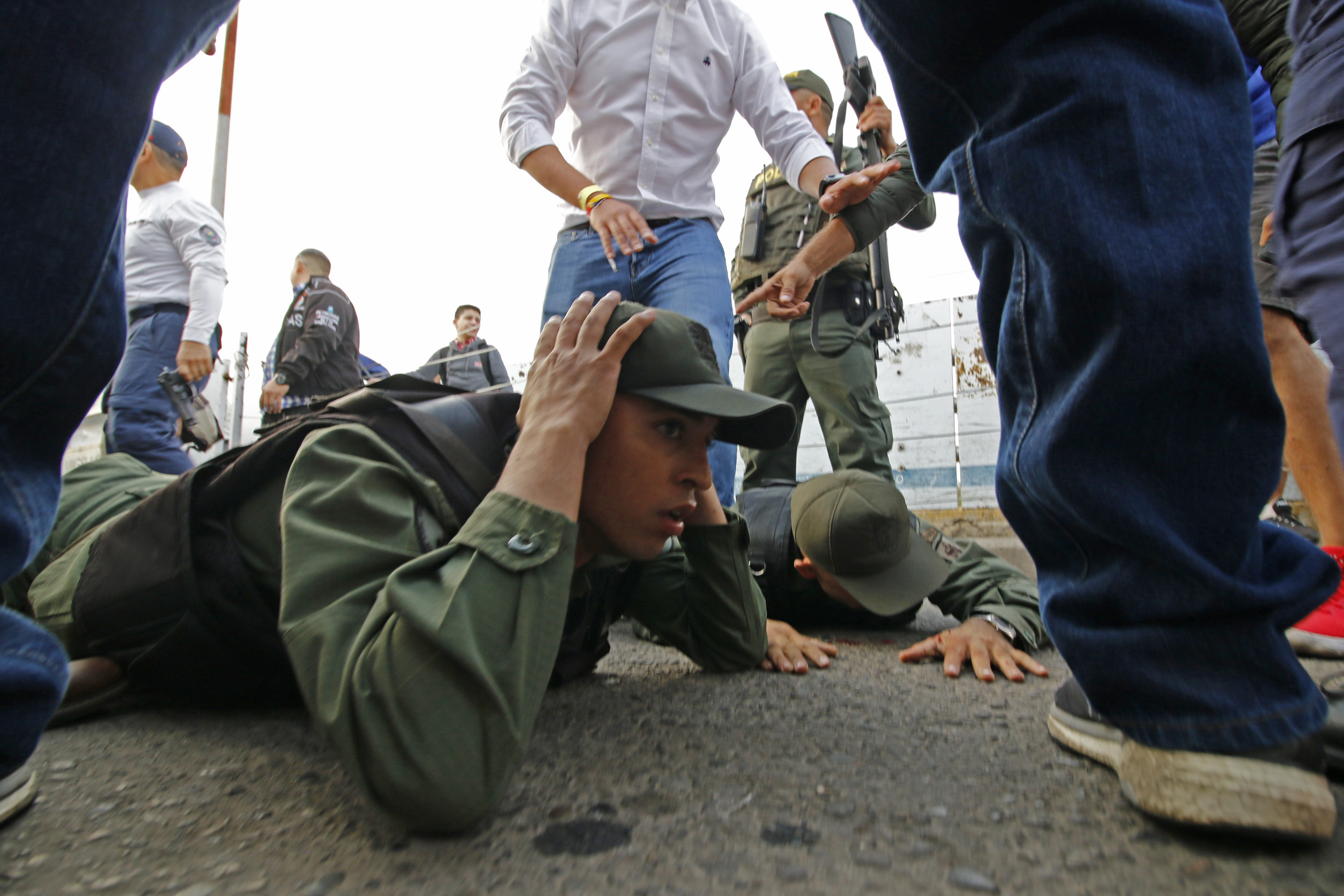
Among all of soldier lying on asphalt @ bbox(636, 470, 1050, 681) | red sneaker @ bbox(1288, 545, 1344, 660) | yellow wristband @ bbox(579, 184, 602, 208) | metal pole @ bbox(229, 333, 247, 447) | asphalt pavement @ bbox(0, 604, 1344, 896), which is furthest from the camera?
metal pole @ bbox(229, 333, 247, 447)

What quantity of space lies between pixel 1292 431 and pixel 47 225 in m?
2.45

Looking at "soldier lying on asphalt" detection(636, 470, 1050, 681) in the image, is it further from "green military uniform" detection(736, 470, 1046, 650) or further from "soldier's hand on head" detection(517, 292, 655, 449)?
"soldier's hand on head" detection(517, 292, 655, 449)

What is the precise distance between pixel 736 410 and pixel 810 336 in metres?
1.92

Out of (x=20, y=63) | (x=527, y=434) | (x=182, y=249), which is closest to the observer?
(x=20, y=63)

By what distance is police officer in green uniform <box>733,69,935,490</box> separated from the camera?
115 inches

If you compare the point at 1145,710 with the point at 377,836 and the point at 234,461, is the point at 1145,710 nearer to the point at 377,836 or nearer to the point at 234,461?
the point at 377,836

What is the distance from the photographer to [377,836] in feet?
2.67

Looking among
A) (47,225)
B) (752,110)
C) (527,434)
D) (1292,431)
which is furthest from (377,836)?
(1292,431)

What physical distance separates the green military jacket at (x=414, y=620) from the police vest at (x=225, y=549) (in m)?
0.07

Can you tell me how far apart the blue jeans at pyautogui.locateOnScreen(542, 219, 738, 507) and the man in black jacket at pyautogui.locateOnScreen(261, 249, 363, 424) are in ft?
9.61

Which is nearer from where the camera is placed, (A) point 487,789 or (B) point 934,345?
(A) point 487,789

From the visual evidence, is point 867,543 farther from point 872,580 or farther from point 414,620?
point 414,620

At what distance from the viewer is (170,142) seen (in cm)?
352

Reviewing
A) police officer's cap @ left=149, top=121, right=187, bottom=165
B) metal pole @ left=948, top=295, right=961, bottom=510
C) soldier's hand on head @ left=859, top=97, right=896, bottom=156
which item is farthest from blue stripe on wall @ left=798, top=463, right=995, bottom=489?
police officer's cap @ left=149, top=121, right=187, bottom=165
